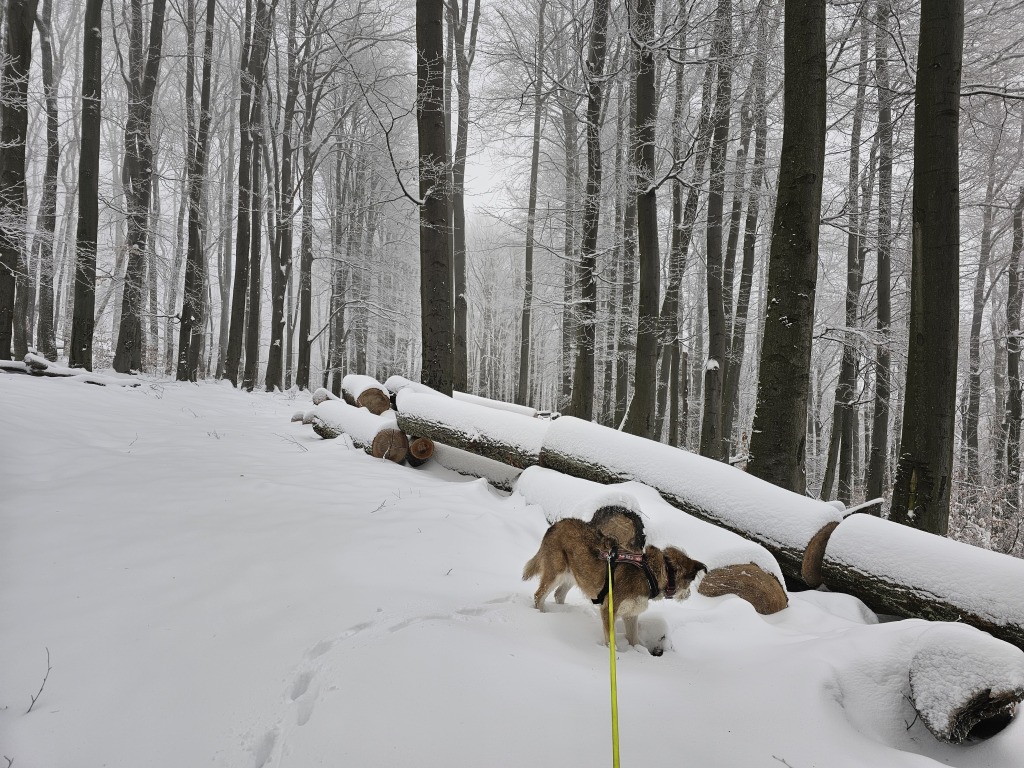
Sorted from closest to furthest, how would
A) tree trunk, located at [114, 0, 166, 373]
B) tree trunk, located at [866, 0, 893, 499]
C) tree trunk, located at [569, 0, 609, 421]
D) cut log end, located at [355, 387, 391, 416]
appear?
cut log end, located at [355, 387, 391, 416] → tree trunk, located at [569, 0, 609, 421] → tree trunk, located at [866, 0, 893, 499] → tree trunk, located at [114, 0, 166, 373]

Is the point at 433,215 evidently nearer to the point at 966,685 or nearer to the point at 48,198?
the point at 966,685

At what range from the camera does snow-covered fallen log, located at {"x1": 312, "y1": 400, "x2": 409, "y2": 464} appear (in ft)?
18.7

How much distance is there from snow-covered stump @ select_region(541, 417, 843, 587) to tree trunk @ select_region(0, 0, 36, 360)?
9.24 metres

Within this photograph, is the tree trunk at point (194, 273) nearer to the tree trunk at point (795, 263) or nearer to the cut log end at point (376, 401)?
the cut log end at point (376, 401)

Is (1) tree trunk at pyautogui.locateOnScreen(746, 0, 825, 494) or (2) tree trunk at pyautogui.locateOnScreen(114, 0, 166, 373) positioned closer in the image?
(1) tree trunk at pyautogui.locateOnScreen(746, 0, 825, 494)

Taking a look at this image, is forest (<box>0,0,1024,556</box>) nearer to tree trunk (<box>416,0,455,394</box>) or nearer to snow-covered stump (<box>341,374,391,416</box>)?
tree trunk (<box>416,0,455,394</box>)

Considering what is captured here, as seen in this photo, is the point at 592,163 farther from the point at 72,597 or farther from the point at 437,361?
the point at 72,597

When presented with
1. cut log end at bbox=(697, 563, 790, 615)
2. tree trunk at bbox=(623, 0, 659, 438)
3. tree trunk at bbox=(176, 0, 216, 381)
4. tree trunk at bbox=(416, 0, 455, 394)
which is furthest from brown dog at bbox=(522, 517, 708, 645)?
tree trunk at bbox=(176, 0, 216, 381)

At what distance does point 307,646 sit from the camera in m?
1.90

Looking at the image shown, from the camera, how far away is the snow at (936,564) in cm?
245

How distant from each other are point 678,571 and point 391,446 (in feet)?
13.4

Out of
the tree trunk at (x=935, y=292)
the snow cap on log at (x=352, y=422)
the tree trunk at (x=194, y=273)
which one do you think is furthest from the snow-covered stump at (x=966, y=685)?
the tree trunk at (x=194, y=273)

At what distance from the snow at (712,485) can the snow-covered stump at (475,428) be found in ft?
1.60

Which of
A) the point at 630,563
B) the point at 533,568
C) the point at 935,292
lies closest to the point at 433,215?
the point at 533,568
